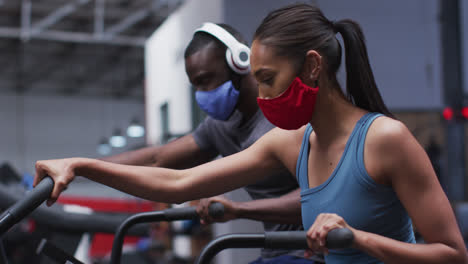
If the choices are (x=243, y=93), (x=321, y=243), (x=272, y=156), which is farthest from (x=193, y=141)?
(x=321, y=243)

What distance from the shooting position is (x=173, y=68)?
23.5 feet

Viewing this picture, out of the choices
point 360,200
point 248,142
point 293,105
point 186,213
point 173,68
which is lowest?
point 186,213

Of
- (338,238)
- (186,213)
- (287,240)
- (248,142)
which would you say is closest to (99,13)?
(248,142)

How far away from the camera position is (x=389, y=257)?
1078 millimetres

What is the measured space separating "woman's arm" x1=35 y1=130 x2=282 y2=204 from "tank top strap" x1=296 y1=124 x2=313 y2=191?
0.33 feet

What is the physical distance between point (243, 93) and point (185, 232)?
197 inches

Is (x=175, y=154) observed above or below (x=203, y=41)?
below

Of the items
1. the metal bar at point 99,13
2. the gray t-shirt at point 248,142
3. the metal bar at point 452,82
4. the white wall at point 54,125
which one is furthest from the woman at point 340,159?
the white wall at point 54,125

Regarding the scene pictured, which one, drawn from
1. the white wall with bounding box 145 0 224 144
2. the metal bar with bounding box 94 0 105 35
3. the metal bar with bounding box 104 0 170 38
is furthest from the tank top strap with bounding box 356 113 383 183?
the metal bar with bounding box 104 0 170 38

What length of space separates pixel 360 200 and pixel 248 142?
74cm

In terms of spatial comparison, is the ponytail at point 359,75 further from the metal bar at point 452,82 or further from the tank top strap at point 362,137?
the metal bar at point 452,82

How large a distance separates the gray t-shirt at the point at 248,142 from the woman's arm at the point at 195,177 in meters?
0.27

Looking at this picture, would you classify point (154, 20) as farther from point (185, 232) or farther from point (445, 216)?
point (445, 216)

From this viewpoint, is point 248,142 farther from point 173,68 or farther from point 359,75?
point 173,68
